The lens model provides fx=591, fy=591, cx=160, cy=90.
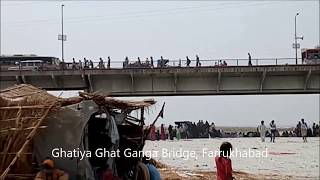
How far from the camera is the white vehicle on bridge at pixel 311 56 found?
43781mm

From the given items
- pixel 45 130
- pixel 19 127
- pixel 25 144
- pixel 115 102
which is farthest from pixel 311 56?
pixel 25 144

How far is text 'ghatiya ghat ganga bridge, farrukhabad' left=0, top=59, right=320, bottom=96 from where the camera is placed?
139 feet

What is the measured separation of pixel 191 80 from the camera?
1726 inches

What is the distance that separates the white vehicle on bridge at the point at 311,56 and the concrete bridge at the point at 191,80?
5.72 ft

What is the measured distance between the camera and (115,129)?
11.0 metres

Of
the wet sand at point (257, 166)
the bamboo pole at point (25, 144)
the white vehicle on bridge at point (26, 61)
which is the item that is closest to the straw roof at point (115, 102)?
the bamboo pole at point (25, 144)

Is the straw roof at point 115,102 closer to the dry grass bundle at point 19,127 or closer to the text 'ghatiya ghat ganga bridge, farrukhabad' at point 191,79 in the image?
the dry grass bundle at point 19,127

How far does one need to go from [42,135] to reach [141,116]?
2.61 metres

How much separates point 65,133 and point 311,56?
131 feet

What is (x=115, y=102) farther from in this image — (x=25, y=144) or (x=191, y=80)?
(x=191, y=80)

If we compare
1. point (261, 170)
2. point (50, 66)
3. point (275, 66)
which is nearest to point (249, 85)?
point (275, 66)

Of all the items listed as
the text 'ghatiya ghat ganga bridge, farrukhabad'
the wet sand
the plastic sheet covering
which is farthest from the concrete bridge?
the plastic sheet covering

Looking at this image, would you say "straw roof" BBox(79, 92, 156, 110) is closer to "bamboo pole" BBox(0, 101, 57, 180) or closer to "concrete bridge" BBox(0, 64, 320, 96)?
"bamboo pole" BBox(0, 101, 57, 180)

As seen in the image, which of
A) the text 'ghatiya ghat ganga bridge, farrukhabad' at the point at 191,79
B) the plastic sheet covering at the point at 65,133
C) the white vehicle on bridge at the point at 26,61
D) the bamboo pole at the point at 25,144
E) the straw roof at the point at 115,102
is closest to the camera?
the bamboo pole at the point at 25,144
